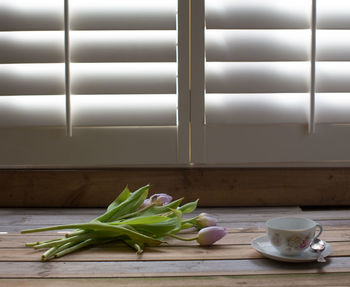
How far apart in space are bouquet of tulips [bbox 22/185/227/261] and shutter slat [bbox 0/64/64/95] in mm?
405

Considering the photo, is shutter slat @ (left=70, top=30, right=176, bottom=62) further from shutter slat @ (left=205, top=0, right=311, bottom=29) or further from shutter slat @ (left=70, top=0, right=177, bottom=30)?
shutter slat @ (left=205, top=0, right=311, bottom=29)

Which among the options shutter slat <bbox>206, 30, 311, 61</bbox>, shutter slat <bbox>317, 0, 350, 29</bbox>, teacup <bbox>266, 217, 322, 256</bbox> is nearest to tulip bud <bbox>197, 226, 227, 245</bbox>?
teacup <bbox>266, 217, 322, 256</bbox>

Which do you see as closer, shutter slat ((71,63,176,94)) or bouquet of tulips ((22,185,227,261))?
bouquet of tulips ((22,185,227,261))

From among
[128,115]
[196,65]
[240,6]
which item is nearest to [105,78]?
[128,115]

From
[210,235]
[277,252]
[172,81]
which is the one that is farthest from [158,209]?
[172,81]

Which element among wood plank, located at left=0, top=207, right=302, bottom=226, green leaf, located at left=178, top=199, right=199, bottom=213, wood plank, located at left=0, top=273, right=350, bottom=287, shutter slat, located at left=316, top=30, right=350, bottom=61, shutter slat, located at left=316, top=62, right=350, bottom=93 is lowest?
wood plank, located at left=0, top=207, right=302, bottom=226

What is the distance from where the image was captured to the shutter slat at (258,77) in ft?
4.08

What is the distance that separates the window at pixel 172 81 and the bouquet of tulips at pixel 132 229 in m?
0.30

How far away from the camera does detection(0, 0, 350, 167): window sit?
123 cm

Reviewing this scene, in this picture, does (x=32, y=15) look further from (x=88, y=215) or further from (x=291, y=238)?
(x=291, y=238)

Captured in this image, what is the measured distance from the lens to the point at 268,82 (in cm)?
125

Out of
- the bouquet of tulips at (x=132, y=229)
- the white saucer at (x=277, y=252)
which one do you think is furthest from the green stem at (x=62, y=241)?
the white saucer at (x=277, y=252)

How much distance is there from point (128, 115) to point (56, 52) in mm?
236

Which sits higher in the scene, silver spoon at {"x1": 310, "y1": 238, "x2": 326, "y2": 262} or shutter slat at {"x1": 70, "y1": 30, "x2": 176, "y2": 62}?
shutter slat at {"x1": 70, "y1": 30, "x2": 176, "y2": 62}
